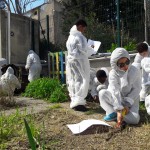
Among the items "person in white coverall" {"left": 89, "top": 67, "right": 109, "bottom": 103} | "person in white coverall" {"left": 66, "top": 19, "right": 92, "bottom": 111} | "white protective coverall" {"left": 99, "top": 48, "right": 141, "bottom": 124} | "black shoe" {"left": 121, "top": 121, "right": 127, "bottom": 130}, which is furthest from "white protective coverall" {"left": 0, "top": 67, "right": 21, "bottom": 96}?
"black shoe" {"left": 121, "top": 121, "right": 127, "bottom": 130}

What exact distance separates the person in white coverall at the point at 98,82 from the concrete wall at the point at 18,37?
4.69m

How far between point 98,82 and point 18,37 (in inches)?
211

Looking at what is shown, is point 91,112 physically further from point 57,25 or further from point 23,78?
point 57,25

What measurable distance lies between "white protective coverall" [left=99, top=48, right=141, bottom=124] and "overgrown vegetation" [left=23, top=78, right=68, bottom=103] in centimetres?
231

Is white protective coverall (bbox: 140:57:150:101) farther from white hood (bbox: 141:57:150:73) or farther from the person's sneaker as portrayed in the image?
the person's sneaker

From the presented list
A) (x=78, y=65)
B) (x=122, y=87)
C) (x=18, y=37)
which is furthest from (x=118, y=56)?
(x=18, y=37)

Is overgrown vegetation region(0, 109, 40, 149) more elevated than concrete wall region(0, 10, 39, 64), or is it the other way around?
concrete wall region(0, 10, 39, 64)

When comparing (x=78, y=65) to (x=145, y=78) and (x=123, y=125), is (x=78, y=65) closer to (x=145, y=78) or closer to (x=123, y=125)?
(x=145, y=78)

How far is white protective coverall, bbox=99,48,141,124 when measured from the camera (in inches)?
162

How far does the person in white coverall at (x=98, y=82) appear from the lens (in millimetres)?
5804

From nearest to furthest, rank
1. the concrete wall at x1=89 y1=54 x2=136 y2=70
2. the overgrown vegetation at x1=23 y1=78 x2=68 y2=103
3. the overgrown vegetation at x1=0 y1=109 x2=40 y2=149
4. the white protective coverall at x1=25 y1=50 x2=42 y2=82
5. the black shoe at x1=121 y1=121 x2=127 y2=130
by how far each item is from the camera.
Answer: the overgrown vegetation at x1=0 y1=109 x2=40 y2=149 < the black shoe at x1=121 y1=121 x2=127 y2=130 < the overgrown vegetation at x1=23 y1=78 x2=68 y2=103 < the concrete wall at x1=89 y1=54 x2=136 y2=70 < the white protective coverall at x1=25 y1=50 x2=42 y2=82

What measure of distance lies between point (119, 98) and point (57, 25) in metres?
6.95

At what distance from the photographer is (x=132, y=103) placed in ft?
13.5

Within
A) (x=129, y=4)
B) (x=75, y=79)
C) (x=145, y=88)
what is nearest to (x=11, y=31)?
(x=129, y=4)
